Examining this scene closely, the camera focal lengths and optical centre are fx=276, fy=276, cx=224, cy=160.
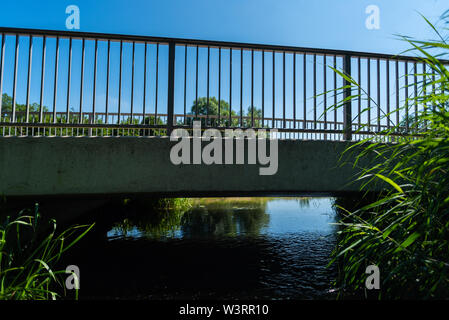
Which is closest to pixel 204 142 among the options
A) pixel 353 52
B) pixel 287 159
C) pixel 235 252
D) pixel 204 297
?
pixel 287 159

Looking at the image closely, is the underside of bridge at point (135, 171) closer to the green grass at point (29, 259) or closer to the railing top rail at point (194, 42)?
the green grass at point (29, 259)

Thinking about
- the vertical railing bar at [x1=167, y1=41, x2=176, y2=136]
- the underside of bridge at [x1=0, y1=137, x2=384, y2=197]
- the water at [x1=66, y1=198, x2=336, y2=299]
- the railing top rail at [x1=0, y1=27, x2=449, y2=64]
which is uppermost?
the railing top rail at [x1=0, y1=27, x2=449, y2=64]

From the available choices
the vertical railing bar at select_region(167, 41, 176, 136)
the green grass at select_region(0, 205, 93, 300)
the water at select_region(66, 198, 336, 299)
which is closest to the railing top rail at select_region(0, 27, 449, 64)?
the vertical railing bar at select_region(167, 41, 176, 136)

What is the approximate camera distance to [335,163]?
4.16 metres

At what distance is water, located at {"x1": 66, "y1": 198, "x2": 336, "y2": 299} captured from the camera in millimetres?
3365

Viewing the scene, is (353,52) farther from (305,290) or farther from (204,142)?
(305,290)

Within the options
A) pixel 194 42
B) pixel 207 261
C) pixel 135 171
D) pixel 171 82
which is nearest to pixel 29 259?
pixel 135 171

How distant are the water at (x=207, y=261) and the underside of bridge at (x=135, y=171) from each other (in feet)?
3.77

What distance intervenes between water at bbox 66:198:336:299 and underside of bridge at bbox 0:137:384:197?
1149mm

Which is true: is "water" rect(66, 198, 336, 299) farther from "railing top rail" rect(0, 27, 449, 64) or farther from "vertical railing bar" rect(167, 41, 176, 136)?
"railing top rail" rect(0, 27, 449, 64)

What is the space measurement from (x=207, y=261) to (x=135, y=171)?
6.24 ft
